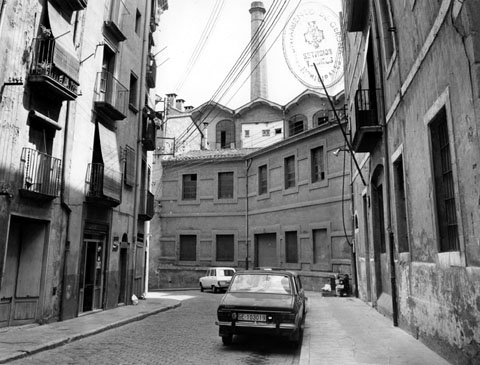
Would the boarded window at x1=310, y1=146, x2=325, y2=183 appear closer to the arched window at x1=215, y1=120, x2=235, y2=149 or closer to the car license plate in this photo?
the arched window at x1=215, y1=120, x2=235, y2=149

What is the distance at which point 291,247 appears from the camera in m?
25.9

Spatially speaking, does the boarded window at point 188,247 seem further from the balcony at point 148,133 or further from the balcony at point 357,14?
the balcony at point 357,14

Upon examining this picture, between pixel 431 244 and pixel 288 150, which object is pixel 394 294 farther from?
pixel 288 150

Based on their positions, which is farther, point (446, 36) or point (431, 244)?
point (431, 244)

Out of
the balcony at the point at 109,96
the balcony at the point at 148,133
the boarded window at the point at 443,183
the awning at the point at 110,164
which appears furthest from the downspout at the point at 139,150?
the boarded window at the point at 443,183

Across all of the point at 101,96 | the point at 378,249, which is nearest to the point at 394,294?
the point at 378,249

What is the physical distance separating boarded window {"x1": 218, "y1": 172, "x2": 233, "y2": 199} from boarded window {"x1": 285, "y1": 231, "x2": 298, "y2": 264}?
6.54 metres

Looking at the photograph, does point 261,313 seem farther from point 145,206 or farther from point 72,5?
point 145,206

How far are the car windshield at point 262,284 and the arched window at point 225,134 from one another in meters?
26.2

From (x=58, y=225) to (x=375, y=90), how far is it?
1021 centimetres

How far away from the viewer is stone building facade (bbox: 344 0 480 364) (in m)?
5.79

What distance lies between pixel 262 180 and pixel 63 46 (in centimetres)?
1891

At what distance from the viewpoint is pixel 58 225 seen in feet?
40.8

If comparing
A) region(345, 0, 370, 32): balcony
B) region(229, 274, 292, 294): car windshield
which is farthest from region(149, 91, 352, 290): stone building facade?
region(229, 274, 292, 294): car windshield
